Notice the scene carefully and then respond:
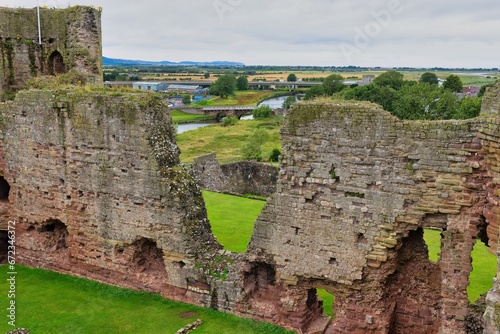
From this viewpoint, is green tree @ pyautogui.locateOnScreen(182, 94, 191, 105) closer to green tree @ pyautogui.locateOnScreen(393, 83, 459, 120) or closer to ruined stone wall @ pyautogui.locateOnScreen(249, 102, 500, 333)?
green tree @ pyautogui.locateOnScreen(393, 83, 459, 120)

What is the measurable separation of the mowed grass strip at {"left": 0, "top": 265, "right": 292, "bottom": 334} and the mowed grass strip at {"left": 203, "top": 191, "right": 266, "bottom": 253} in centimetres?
412

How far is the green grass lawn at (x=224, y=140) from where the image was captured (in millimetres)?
48250

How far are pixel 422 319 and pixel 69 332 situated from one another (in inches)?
311

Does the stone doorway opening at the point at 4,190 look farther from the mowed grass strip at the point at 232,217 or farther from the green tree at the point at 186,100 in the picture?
the green tree at the point at 186,100

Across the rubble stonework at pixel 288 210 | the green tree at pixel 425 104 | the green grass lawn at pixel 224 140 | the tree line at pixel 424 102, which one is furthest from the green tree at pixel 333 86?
the rubble stonework at pixel 288 210

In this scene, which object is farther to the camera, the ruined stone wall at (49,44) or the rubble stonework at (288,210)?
the ruined stone wall at (49,44)

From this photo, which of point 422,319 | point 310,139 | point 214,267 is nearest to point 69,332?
point 214,267

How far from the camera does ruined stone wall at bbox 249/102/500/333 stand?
29.2 ft

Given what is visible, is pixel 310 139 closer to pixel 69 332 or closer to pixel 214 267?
pixel 214 267

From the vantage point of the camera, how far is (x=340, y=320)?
10.6m

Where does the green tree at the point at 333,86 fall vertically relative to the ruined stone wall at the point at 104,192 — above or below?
above

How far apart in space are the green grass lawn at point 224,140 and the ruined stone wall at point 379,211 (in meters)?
31.8

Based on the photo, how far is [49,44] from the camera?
640 inches

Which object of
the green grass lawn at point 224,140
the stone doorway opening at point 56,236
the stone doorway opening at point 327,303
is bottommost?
the green grass lawn at point 224,140
